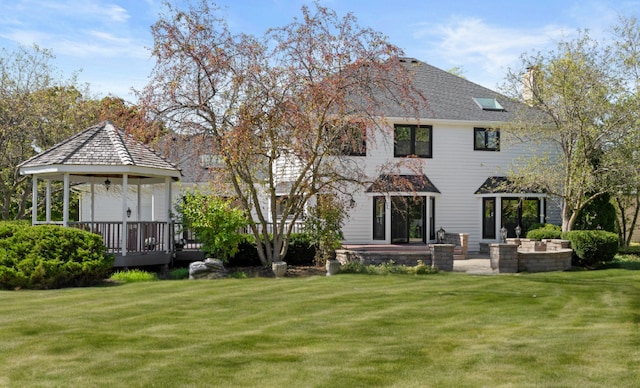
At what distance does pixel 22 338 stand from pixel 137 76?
965cm

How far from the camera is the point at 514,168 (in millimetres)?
25766

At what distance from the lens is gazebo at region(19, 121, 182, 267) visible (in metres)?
17.5

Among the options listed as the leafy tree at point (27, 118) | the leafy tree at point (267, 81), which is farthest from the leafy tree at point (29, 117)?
the leafy tree at point (267, 81)

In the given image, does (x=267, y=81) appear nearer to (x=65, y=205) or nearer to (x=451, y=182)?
(x=65, y=205)

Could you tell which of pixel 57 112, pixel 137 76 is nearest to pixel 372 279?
pixel 137 76

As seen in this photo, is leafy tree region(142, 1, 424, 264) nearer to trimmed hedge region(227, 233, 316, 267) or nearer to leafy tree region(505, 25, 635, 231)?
trimmed hedge region(227, 233, 316, 267)

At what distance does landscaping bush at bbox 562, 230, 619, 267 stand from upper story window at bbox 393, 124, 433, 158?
7319 millimetres

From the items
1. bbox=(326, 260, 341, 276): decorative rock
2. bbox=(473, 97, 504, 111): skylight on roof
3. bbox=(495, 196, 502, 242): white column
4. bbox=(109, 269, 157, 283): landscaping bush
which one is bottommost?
bbox=(109, 269, 157, 283): landscaping bush

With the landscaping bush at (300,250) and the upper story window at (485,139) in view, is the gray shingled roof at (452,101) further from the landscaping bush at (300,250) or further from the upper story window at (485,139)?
the landscaping bush at (300,250)

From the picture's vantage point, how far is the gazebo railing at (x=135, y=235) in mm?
17969

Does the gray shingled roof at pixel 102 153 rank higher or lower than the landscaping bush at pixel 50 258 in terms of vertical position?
higher

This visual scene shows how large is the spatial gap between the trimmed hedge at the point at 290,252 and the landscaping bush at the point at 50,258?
4801mm

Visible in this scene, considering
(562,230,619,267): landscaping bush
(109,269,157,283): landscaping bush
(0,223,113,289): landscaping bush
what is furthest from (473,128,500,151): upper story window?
(0,223,113,289): landscaping bush

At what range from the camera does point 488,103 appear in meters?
27.3
